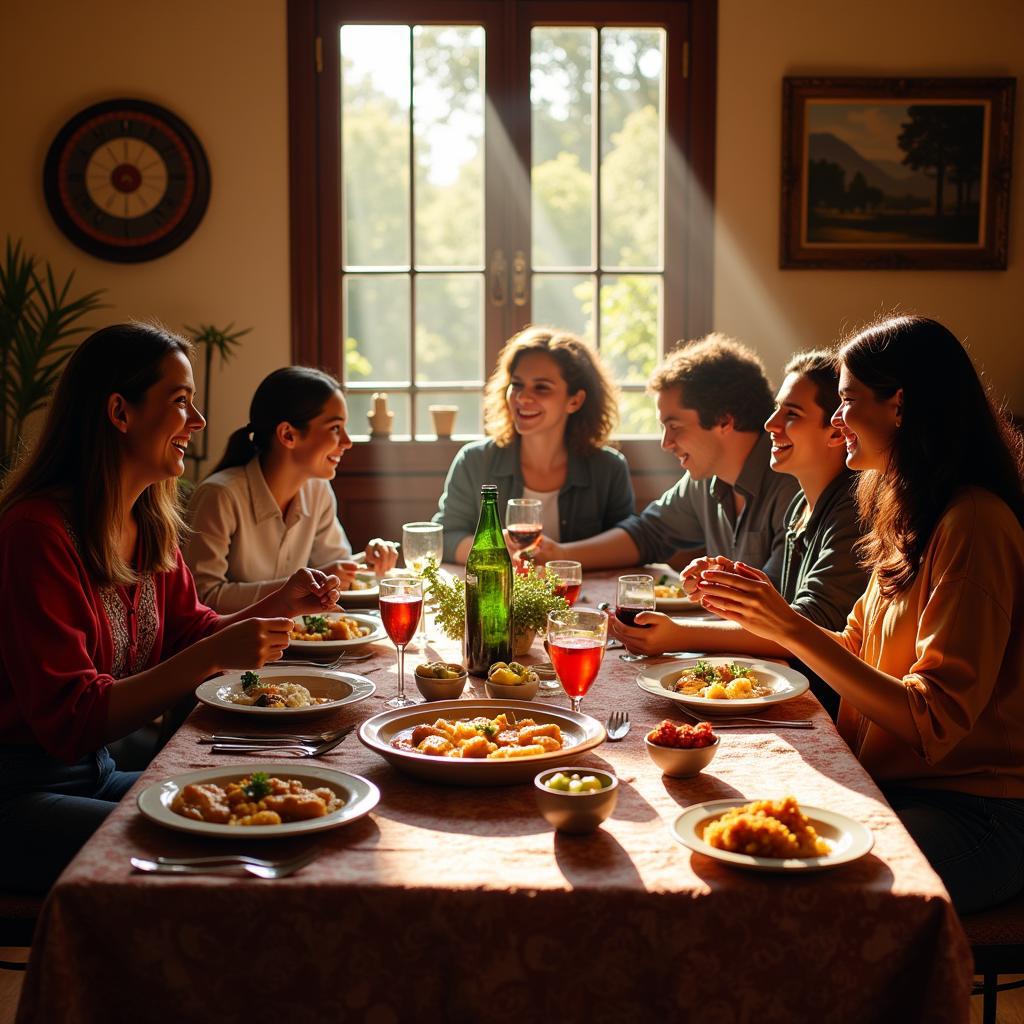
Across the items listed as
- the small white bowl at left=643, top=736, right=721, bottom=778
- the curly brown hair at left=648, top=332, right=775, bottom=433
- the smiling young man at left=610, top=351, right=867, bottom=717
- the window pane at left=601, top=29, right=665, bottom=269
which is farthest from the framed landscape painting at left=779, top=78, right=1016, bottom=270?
the small white bowl at left=643, top=736, right=721, bottom=778

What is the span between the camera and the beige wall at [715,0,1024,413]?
14.5ft

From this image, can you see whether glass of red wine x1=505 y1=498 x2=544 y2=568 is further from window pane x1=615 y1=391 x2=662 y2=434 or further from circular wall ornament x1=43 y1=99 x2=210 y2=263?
circular wall ornament x1=43 y1=99 x2=210 y2=263

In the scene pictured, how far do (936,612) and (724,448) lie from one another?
1352 millimetres

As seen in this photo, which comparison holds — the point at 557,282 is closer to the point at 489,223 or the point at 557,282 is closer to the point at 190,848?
the point at 489,223

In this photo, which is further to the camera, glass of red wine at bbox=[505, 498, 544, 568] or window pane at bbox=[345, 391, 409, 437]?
window pane at bbox=[345, 391, 409, 437]

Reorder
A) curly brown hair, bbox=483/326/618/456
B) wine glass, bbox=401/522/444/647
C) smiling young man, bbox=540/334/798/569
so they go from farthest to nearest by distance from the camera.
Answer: curly brown hair, bbox=483/326/618/456
smiling young man, bbox=540/334/798/569
wine glass, bbox=401/522/444/647

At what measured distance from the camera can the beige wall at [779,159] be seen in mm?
4418

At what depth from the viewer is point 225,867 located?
1.16 metres

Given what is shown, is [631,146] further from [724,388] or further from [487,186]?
[724,388]

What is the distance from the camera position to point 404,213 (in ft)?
15.0

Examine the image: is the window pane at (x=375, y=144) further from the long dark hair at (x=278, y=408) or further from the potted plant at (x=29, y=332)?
the long dark hair at (x=278, y=408)

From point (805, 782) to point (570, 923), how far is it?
18.1 inches

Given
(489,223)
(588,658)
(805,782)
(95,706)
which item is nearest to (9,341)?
Result: (489,223)

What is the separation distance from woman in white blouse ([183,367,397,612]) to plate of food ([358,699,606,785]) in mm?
1152
